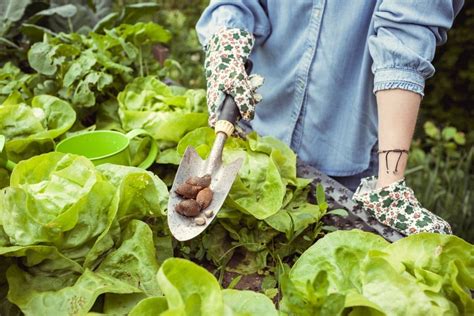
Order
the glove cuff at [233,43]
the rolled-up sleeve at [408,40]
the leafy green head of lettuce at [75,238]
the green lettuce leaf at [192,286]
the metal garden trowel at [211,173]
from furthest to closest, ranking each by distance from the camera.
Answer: the glove cuff at [233,43] → the rolled-up sleeve at [408,40] → the metal garden trowel at [211,173] → the leafy green head of lettuce at [75,238] → the green lettuce leaf at [192,286]

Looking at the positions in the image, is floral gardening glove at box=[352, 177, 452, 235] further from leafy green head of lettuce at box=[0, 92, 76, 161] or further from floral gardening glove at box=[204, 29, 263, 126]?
leafy green head of lettuce at box=[0, 92, 76, 161]

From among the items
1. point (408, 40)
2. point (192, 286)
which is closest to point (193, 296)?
point (192, 286)

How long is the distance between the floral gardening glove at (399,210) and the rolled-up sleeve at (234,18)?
494 mm

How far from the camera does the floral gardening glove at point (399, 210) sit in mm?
1065

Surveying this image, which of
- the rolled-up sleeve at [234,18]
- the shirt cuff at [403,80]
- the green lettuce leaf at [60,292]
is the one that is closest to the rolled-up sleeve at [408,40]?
the shirt cuff at [403,80]

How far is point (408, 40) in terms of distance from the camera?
1172 mm

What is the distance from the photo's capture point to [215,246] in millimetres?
1068

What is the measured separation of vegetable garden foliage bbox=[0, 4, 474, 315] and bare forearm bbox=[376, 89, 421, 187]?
6.0 inches

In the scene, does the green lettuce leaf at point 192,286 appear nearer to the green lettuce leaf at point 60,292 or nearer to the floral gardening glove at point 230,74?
the green lettuce leaf at point 60,292

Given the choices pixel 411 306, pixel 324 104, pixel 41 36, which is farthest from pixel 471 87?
pixel 411 306

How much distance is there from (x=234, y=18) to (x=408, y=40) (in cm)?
40

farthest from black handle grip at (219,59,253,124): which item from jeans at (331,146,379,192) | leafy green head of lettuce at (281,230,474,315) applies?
jeans at (331,146,379,192)

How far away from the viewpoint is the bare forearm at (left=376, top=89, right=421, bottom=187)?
3.77 feet

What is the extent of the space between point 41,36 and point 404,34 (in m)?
1.12
